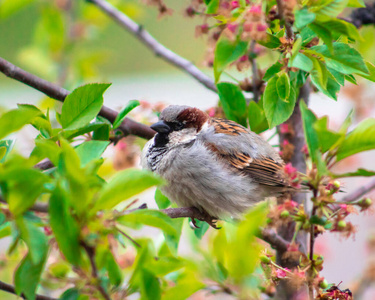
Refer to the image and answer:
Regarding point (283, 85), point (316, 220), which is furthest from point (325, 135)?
point (283, 85)

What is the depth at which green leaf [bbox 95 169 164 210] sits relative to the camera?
2.45ft

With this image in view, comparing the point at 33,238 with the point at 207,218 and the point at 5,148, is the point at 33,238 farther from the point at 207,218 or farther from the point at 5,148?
the point at 207,218

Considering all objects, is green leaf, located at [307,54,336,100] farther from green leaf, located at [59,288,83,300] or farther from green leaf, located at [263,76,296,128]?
green leaf, located at [59,288,83,300]

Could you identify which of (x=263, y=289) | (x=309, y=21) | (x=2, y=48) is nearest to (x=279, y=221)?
(x=263, y=289)

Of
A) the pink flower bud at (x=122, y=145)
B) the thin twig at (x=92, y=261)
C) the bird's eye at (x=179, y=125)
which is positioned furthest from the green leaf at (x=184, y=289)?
the pink flower bud at (x=122, y=145)

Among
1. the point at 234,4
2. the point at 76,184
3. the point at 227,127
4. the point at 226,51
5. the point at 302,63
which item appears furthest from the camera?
the point at 227,127

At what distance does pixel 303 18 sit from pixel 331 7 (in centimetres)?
Answer: 6

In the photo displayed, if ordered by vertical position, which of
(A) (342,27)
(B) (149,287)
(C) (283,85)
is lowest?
(B) (149,287)

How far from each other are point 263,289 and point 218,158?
0.56 m

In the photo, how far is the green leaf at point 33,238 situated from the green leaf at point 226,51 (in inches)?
20.5

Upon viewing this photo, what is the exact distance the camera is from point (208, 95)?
20.7ft

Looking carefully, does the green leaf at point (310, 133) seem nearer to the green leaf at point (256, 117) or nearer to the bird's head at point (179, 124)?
the green leaf at point (256, 117)

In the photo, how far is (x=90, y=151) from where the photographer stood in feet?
2.89

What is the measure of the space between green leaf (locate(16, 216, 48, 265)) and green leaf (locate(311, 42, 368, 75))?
0.63 metres
